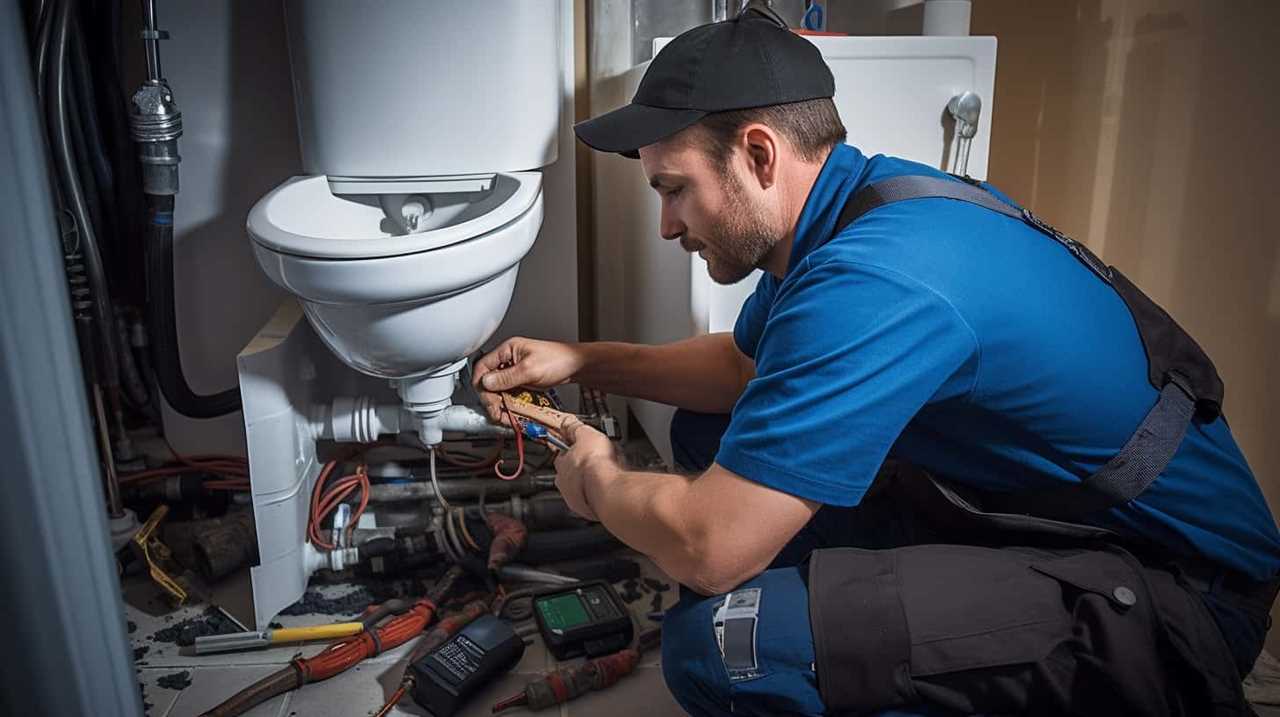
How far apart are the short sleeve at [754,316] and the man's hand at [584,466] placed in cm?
21

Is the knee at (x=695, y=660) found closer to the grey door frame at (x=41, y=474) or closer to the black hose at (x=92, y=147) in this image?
the grey door frame at (x=41, y=474)

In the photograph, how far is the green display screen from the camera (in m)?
1.23

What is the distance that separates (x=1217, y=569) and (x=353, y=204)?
122cm

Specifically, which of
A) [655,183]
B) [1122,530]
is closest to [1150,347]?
[1122,530]

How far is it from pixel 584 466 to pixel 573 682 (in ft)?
0.95

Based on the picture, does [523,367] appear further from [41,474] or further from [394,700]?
[41,474]

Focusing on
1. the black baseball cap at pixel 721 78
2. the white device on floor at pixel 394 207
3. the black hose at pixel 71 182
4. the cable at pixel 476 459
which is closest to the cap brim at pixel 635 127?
the black baseball cap at pixel 721 78

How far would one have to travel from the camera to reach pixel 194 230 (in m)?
1.65

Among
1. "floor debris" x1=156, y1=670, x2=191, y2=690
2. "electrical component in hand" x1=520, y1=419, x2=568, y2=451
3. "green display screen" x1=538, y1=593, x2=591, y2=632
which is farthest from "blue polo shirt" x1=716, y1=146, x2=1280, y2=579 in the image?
"floor debris" x1=156, y1=670, x2=191, y2=690

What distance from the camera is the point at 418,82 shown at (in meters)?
1.39

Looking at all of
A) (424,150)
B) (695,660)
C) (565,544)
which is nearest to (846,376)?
(695,660)

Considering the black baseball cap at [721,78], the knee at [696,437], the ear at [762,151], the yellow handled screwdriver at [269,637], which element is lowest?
the yellow handled screwdriver at [269,637]

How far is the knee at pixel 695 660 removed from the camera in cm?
88

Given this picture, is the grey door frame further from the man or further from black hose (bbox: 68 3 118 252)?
black hose (bbox: 68 3 118 252)
